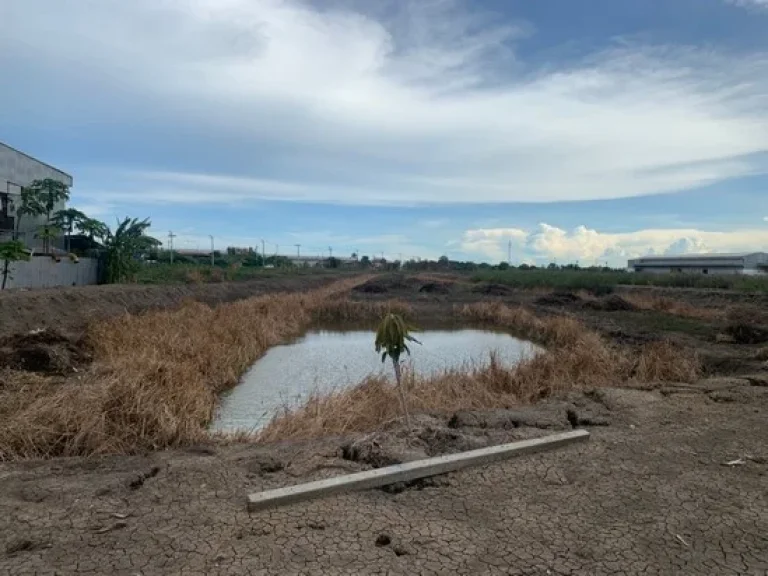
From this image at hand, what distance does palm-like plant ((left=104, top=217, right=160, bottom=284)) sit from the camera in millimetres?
29953

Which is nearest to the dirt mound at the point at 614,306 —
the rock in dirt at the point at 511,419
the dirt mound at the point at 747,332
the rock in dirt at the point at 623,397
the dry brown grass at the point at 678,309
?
the dry brown grass at the point at 678,309

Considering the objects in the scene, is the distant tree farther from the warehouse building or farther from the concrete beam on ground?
the warehouse building

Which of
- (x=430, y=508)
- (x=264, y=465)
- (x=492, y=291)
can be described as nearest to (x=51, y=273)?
(x=264, y=465)

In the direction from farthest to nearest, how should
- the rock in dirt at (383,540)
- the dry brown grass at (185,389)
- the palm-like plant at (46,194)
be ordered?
the palm-like plant at (46,194), the dry brown grass at (185,389), the rock in dirt at (383,540)

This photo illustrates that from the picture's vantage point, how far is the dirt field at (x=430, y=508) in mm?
3652

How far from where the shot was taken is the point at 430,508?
446 cm

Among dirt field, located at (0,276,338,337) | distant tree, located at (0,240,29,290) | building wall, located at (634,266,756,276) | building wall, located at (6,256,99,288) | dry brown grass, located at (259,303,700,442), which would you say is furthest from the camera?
building wall, located at (634,266,756,276)

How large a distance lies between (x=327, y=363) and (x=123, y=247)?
1831 centimetres

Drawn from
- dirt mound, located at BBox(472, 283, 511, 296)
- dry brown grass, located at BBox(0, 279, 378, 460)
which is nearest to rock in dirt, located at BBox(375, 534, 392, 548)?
dry brown grass, located at BBox(0, 279, 378, 460)

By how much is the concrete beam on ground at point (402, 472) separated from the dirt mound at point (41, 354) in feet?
23.1

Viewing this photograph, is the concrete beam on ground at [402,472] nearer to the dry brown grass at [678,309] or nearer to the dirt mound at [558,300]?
the dry brown grass at [678,309]

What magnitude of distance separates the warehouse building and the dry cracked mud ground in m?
80.1

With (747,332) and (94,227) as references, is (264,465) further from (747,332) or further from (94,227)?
(94,227)

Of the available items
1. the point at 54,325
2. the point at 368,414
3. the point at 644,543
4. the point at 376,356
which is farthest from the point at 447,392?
the point at 54,325
